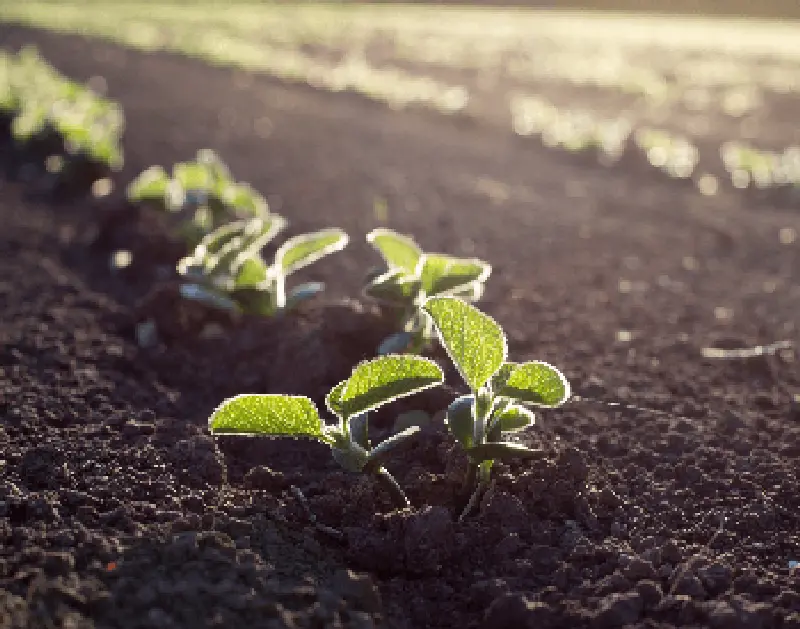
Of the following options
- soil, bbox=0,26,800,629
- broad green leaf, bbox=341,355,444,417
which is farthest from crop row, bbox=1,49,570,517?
soil, bbox=0,26,800,629

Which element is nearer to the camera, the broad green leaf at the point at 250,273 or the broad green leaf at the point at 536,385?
the broad green leaf at the point at 536,385

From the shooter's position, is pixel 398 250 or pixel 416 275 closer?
pixel 416 275

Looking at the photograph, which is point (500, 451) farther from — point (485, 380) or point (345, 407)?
point (345, 407)

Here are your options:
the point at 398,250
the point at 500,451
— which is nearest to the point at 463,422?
the point at 500,451

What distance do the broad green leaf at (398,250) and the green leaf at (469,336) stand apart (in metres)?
0.58

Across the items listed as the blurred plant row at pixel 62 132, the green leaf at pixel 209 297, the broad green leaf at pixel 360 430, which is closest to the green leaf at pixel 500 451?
the broad green leaf at pixel 360 430

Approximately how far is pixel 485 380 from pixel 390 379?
196mm

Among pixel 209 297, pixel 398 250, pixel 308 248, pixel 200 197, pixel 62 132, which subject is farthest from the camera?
pixel 62 132

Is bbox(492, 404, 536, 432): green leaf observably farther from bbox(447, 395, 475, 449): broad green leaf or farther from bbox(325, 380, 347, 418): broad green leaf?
bbox(325, 380, 347, 418): broad green leaf

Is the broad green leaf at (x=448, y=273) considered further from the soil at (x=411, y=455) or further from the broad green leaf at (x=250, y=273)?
the broad green leaf at (x=250, y=273)

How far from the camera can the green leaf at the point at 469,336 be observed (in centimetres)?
172

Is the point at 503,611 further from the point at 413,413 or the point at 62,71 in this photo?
the point at 62,71

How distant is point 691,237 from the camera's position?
454 centimetres

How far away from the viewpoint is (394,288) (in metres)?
2.27
